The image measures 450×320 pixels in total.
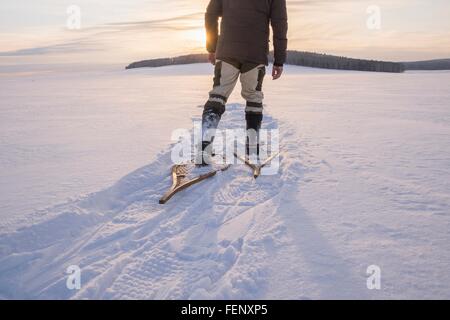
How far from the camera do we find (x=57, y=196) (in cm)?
257

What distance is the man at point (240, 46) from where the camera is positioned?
3.42 meters

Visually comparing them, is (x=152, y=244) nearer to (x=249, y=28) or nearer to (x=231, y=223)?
(x=231, y=223)

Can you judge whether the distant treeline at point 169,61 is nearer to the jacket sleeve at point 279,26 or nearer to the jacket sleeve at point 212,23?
the jacket sleeve at point 212,23

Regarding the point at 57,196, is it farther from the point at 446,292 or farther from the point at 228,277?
the point at 446,292

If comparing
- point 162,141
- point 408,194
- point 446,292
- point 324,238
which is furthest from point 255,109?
point 446,292

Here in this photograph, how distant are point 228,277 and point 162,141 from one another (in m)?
2.88

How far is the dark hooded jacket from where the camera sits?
3422 millimetres

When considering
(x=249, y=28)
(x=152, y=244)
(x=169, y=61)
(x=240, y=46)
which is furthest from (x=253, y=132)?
(x=169, y=61)

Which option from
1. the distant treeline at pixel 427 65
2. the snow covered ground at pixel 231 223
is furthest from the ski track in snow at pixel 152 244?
the distant treeline at pixel 427 65

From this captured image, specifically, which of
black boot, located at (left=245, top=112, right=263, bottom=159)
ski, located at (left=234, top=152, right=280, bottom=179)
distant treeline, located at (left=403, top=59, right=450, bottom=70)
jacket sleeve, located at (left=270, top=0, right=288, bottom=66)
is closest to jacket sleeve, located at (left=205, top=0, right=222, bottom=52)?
jacket sleeve, located at (left=270, top=0, right=288, bottom=66)

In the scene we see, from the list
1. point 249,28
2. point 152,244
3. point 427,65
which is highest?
point 427,65

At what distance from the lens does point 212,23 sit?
3.66m

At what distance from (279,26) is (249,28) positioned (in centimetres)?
33

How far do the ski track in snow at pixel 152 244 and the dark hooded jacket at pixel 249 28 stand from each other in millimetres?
1375
